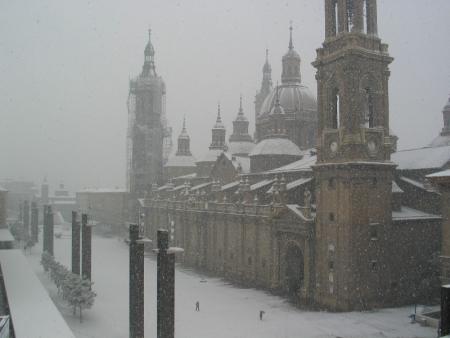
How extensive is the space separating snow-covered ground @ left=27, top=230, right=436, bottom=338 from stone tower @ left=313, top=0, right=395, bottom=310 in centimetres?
219

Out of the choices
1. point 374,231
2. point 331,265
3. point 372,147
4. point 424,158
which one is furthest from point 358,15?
point 331,265

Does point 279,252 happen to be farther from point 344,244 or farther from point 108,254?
point 108,254

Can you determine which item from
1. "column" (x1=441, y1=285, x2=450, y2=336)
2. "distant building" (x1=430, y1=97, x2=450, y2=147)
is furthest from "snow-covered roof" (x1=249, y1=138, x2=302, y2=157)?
"column" (x1=441, y1=285, x2=450, y2=336)

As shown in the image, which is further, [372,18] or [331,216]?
[372,18]

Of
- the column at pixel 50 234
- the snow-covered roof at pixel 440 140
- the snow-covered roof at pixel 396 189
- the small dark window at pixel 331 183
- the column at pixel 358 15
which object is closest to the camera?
the column at pixel 358 15

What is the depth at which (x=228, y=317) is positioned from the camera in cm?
2791

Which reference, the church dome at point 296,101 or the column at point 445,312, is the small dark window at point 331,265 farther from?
the church dome at point 296,101

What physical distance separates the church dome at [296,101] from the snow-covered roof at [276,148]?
7.95 metres

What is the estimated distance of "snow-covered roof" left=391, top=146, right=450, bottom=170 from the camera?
36.2 meters

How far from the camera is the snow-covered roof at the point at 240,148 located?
6200 centimetres

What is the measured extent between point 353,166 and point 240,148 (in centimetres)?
3393

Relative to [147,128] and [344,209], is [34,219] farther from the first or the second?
[344,209]

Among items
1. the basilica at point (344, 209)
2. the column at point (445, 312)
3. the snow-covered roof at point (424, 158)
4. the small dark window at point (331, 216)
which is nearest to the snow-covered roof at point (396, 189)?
the basilica at point (344, 209)

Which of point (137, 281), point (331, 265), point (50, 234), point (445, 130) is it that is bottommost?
point (331, 265)
